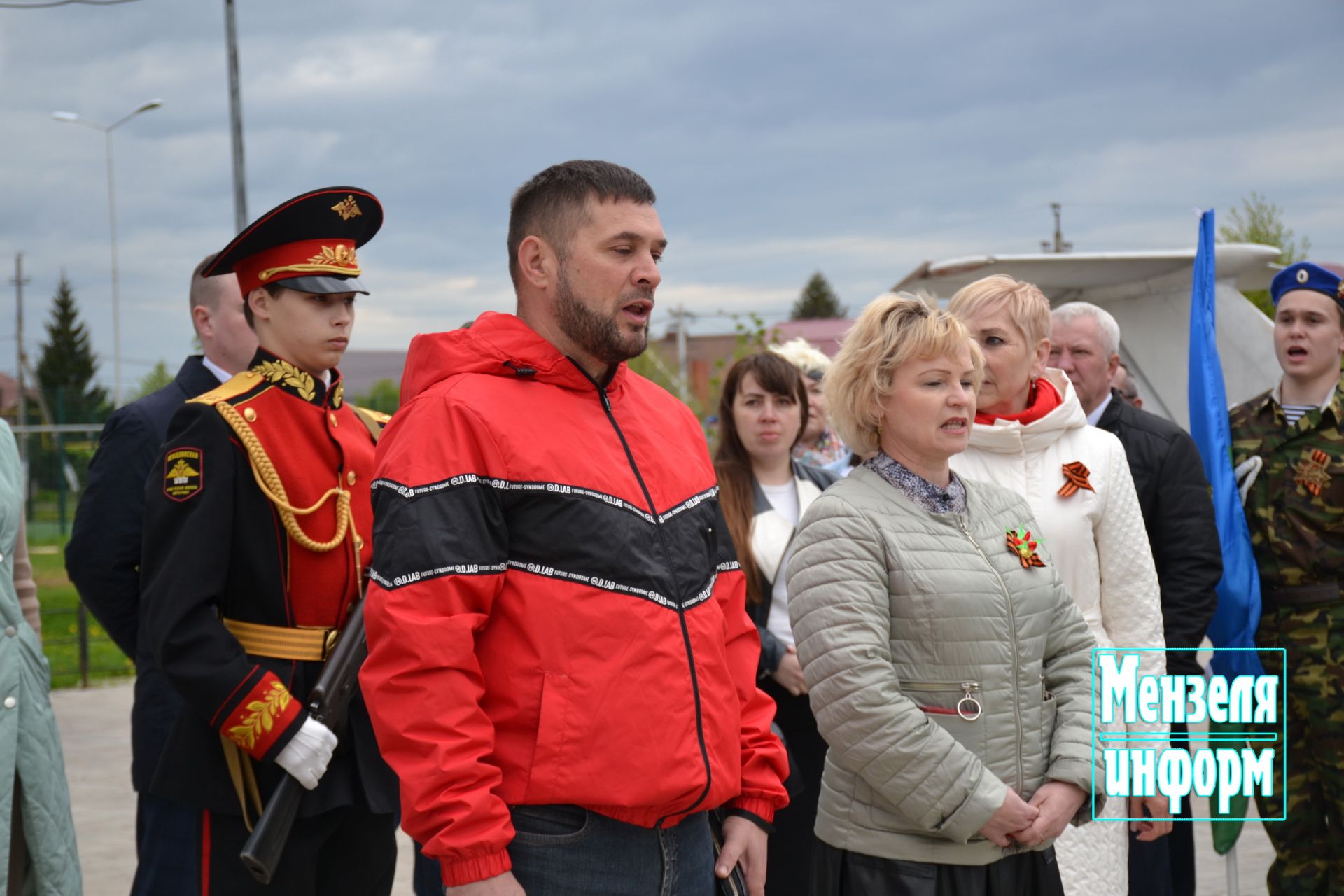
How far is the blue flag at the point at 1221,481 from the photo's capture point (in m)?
4.39

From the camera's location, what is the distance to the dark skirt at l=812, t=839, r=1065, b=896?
2.75 metres

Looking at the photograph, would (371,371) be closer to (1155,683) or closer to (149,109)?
(149,109)

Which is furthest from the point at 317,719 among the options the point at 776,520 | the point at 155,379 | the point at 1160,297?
the point at 155,379

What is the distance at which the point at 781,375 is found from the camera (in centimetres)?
467

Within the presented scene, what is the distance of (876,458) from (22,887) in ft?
8.37

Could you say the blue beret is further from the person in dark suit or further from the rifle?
the person in dark suit

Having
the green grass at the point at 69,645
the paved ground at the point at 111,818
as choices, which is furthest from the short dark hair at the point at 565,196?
the green grass at the point at 69,645

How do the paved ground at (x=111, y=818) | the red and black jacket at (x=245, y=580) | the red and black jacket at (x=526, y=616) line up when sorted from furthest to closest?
the paved ground at (x=111, y=818)
the red and black jacket at (x=245, y=580)
the red and black jacket at (x=526, y=616)

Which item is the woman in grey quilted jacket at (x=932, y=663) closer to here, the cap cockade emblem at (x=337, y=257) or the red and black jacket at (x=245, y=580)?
the red and black jacket at (x=245, y=580)

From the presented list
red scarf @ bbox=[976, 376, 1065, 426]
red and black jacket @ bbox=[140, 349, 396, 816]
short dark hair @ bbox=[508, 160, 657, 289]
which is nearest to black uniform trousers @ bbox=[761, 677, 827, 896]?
red scarf @ bbox=[976, 376, 1065, 426]

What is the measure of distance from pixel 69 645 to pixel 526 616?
11.5 meters

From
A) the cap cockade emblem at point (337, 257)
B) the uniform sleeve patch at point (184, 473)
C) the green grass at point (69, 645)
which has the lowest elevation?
the green grass at point (69, 645)

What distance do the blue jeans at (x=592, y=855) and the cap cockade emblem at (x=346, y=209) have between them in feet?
6.13

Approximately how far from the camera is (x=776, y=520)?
4520mm
